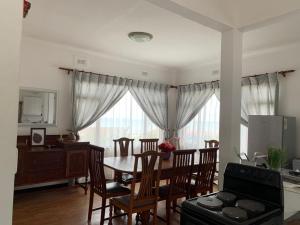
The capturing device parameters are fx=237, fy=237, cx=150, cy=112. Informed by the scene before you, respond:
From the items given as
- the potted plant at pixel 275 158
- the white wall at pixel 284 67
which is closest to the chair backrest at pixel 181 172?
the potted plant at pixel 275 158

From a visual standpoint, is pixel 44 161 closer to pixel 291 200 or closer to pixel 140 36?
pixel 140 36

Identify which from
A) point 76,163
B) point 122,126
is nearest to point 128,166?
point 76,163

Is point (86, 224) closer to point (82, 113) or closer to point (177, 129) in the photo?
point (82, 113)

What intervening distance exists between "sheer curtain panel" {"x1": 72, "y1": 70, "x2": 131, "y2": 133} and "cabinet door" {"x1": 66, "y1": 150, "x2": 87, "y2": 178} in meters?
0.51

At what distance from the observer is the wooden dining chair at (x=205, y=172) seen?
10.5 feet


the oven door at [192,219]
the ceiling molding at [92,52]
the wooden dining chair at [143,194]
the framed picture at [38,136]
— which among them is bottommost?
the wooden dining chair at [143,194]

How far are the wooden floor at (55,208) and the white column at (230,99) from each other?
1338 millimetres

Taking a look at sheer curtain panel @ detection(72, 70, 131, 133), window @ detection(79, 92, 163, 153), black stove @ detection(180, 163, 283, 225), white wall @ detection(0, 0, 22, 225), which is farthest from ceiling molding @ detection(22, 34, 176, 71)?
black stove @ detection(180, 163, 283, 225)

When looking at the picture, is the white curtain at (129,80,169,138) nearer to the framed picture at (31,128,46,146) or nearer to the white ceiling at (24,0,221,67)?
the white ceiling at (24,0,221,67)

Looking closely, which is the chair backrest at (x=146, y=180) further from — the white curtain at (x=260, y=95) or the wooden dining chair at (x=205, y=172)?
the white curtain at (x=260, y=95)

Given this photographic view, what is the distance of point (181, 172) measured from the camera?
10.1ft

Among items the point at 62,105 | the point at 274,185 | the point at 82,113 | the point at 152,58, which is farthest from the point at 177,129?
the point at 274,185

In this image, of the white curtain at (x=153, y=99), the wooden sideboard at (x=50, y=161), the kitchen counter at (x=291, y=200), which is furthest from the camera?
the white curtain at (x=153, y=99)

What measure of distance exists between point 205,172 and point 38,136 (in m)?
2.86
